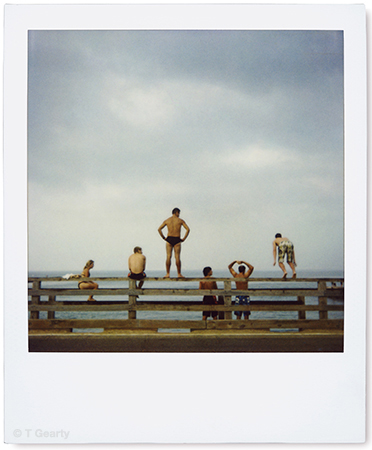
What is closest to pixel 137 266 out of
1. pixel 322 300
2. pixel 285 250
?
pixel 285 250

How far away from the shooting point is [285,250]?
5832mm

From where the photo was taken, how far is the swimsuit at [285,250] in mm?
5756

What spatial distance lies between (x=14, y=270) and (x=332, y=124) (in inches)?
150

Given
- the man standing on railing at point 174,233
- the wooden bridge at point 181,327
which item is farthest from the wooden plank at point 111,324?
the man standing on railing at point 174,233

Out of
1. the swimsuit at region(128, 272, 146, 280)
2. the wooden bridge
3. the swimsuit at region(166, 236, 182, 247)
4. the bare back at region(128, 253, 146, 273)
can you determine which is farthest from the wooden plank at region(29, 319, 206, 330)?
the swimsuit at region(166, 236, 182, 247)

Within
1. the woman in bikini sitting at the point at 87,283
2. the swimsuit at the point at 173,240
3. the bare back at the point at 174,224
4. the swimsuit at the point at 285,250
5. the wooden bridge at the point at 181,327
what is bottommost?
the wooden bridge at the point at 181,327

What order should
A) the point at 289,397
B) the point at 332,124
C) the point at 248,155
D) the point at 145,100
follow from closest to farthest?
the point at 289,397 → the point at 332,124 → the point at 145,100 → the point at 248,155

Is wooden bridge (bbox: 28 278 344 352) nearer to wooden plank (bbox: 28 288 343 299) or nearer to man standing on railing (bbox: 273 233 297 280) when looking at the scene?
wooden plank (bbox: 28 288 343 299)

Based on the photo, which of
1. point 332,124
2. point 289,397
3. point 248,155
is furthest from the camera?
point 248,155

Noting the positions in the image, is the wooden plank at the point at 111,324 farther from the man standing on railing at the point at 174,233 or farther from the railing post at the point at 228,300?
the man standing on railing at the point at 174,233

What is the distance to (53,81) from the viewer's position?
14.7 ft

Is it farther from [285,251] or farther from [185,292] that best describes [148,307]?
[285,251]

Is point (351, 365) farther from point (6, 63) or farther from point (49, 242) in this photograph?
point (6, 63)

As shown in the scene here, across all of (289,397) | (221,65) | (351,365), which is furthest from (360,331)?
(221,65)
